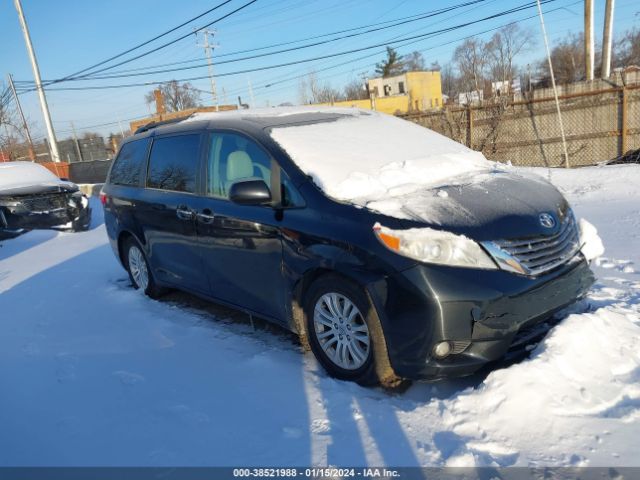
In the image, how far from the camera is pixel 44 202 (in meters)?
9.19

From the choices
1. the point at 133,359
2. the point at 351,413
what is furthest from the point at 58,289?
the point at 351,413

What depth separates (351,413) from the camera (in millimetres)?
2746

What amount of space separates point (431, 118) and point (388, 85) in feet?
169

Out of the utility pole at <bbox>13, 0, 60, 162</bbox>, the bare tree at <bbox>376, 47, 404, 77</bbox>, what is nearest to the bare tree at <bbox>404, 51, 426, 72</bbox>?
the bare tree at <bbox>376, 47, 404, 77</bbox>

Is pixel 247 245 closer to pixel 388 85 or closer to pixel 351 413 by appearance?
pixel 351 413

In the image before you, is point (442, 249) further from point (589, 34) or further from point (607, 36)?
point (607, 36)

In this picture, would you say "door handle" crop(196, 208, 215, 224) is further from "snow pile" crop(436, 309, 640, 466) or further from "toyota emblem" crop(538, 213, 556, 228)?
"toyota emblem" crop(538, 213, 556, 228)

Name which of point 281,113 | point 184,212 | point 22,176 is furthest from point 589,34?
point 22,176

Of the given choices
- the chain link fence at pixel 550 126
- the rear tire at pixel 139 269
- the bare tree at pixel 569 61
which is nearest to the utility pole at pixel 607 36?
the chain link fence at pixel 550 126

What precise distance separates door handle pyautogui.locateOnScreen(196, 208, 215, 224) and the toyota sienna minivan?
14 mm

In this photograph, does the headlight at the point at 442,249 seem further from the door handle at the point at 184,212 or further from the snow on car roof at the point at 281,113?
the door handle at the point at 184,212

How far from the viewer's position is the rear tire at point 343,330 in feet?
9.43

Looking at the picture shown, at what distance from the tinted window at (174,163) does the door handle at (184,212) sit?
15 centimetres

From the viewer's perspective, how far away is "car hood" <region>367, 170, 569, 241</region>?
276cm
